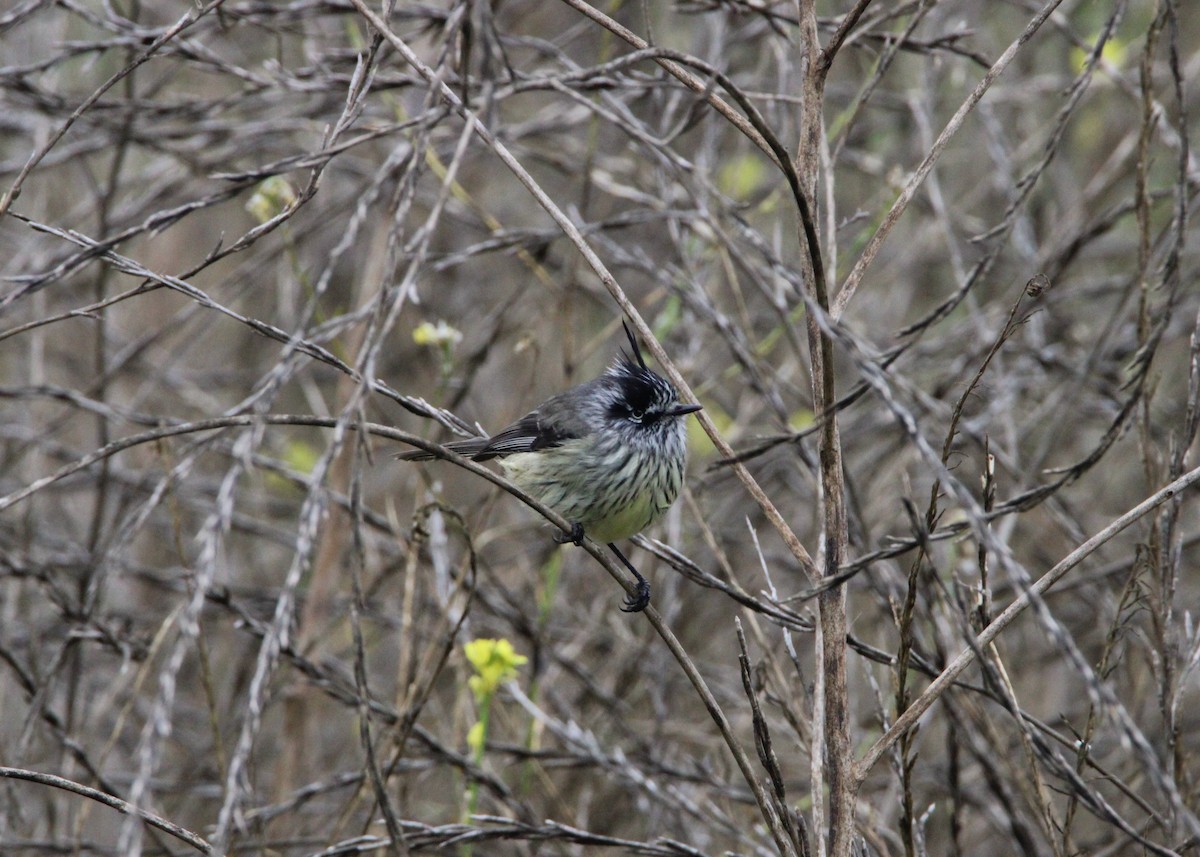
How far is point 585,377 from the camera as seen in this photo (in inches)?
253

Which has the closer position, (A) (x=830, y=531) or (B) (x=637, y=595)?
(A) (x=830, y=531)

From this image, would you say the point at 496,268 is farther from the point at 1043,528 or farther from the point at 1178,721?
the point at 1178,721

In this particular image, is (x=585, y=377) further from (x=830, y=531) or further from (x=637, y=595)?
(x=830, y=531)

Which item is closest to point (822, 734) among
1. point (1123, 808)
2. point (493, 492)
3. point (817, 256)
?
point (817, 256)

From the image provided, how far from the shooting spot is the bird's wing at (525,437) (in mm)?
4172

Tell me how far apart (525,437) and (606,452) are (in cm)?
48

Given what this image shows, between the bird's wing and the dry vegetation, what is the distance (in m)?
0.29

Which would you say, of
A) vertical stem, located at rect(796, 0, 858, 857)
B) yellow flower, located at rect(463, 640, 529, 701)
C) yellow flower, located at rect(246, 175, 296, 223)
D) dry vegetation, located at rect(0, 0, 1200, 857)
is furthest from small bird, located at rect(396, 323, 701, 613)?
vertical stem, located at rect(796, 0, 858, 857)

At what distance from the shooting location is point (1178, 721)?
235 cm

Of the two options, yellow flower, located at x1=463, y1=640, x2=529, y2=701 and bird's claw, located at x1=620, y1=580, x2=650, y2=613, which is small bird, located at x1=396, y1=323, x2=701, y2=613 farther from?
yellow flower, located at x1=463, y1=640, x2=529, y2=701

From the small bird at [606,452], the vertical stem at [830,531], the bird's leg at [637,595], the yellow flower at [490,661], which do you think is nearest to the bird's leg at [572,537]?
the small bird at [606,452]

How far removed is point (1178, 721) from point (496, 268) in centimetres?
551

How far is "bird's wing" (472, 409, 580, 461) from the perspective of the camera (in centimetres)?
417

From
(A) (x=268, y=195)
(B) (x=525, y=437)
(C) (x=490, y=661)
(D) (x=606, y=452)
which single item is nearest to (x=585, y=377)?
(B) (x=525, y=437)
